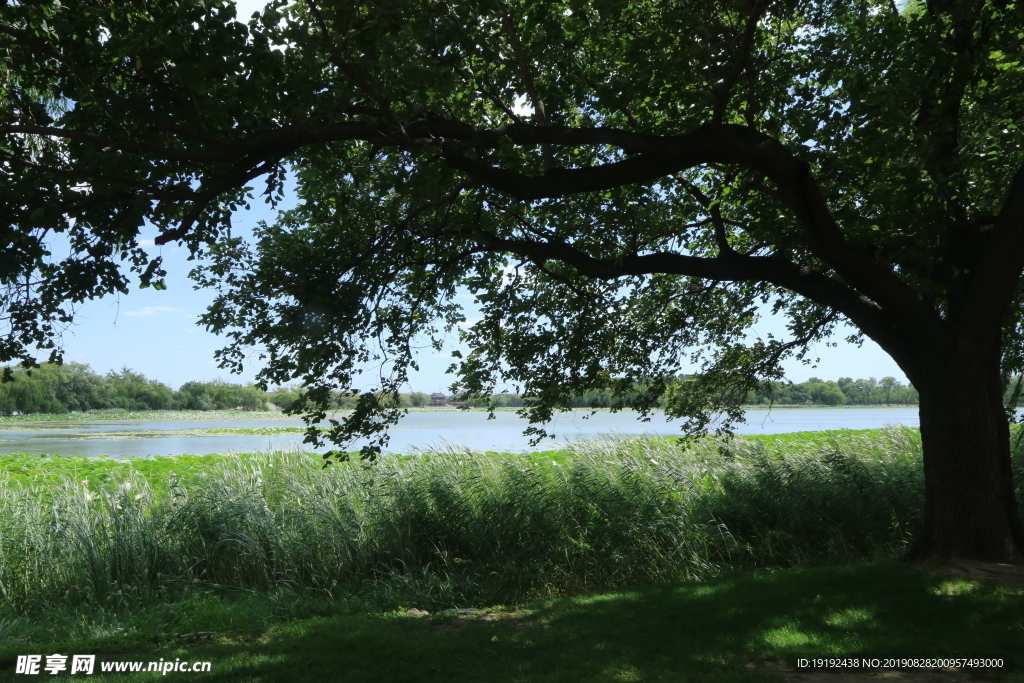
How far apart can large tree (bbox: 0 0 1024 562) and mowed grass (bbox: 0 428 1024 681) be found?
173 centimetres

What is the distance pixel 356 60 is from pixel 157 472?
32.7ft

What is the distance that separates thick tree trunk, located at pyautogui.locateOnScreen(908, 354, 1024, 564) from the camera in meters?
7.50

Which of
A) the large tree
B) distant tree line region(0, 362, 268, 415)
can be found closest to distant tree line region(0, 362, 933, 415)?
distant tree line region(0, 362, 268, 415)

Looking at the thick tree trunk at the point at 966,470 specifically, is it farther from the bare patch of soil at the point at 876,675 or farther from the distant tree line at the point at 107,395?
the distant tree line at the point at 107,395

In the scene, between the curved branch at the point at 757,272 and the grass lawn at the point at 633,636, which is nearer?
the grass lawn at the point at 633,636

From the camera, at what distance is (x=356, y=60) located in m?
6.59

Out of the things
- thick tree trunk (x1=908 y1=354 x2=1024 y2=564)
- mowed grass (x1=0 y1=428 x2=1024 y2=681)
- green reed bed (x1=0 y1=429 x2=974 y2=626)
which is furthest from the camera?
green reed bed (x1=0 y1=429 x2=974 y2=626)

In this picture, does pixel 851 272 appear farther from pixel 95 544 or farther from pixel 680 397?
pixel 95 544

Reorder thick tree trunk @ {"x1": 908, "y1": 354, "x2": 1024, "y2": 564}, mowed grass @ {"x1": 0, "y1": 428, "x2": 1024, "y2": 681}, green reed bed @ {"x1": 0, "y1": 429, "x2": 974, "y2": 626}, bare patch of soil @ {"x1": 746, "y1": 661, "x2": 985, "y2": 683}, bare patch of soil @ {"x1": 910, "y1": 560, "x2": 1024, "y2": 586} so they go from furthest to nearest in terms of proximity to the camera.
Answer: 1. green reed bed @ {"x1": 0, "y1": 429, "x2": 974, "y2": 626}
2. thick tree trunk @ {"x1": 908, "y1": 354, "x2": 1024, "y2": 564}
3. bare patch of soil @ {"x1": 910, "y1": 560, "x2": 1024, "y2": 586}
4. mowed grass @ {"x1": 0, "y1": 428, "x2": 1024, "y2": 681}
5. bare patch of soil @ {"x1": 746, "y1": 661, "x2": 985, "y2": 683}

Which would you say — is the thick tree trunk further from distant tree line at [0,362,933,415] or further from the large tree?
distant tree line at [0,362,933,415]

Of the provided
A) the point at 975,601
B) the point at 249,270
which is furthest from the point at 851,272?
the point at 249,270

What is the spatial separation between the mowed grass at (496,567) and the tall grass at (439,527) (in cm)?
3

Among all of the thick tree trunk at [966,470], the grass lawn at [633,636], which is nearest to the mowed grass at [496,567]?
the grass lawn at [633,636]

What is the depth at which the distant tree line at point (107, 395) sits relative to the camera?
30.5 meters
